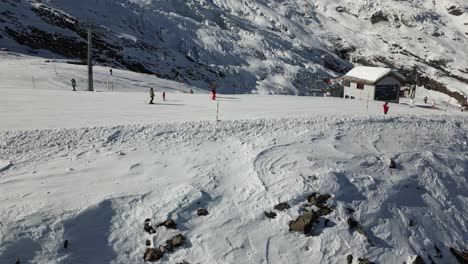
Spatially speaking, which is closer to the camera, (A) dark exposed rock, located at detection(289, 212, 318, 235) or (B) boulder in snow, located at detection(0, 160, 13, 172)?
(A) dark exposed rock, located at detection(289, 212, 318, 235)

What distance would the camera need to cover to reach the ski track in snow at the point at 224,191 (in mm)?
12391

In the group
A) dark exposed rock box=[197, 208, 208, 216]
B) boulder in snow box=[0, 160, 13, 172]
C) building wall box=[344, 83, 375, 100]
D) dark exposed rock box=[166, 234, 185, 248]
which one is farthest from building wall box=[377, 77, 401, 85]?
boulder in snow box=[0, 160, 13, 172]

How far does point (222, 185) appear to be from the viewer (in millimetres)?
15242

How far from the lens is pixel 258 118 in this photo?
22.2 meters

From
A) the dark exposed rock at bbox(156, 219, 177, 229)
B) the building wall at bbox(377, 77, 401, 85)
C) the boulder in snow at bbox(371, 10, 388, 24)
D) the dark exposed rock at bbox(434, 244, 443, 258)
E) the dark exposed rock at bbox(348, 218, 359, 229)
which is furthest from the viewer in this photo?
the boulder in snow at bbox(371, 10, 388, 24)

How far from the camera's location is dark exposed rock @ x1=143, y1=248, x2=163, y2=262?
11.9 meters

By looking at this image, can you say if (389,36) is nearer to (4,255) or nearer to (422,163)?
(422,163)

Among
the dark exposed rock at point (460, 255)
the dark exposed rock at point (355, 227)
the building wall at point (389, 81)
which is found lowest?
the dark exposed rock at point (460, 255)

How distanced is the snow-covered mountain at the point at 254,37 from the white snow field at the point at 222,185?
42986 millimetres

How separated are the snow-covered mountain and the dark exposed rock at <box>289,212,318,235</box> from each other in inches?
1978

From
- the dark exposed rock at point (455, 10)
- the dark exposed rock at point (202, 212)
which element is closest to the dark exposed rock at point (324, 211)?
the dark exposed rock at point (202, 212)

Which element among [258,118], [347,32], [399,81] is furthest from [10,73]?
[347,32]

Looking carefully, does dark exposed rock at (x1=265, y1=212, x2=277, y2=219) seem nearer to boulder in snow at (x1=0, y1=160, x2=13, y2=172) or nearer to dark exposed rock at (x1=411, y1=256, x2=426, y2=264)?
dark exposed rock at (x1=411, y1=256, x2=426, y2=264)

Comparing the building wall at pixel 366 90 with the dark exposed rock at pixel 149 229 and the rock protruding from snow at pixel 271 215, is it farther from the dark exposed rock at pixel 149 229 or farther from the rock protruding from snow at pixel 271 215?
the dark exposed rock at pixel 149 229
